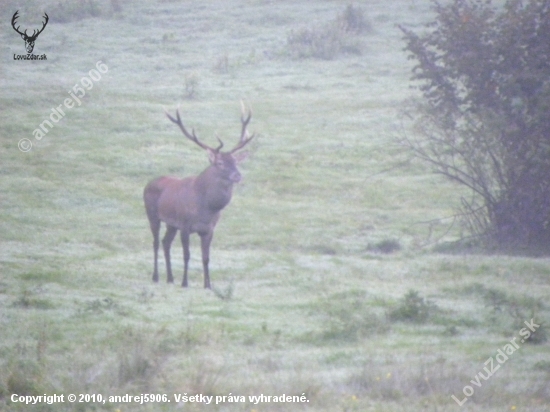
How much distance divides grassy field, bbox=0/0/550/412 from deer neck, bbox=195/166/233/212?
4.36 feet

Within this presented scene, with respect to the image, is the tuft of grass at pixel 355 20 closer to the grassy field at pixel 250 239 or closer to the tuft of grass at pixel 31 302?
the grassy field at pixel 250 239

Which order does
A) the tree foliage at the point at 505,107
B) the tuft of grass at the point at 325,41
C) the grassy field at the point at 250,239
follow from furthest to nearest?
the tuft of grass at the point at 325,41, the tree foliage at the point at 505,107, the grassy field at the point at 250,239

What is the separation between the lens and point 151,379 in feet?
28.9

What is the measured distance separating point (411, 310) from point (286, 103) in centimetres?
2038

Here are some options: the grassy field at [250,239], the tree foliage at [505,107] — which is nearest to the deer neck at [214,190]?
the grassy field at [250,239]

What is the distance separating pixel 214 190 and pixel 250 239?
523 cm

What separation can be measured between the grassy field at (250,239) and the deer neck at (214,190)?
1.33 metres

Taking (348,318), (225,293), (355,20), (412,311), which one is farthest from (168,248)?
(355,20)

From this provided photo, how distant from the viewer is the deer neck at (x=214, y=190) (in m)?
15.2

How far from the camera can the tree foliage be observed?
59.8 feet

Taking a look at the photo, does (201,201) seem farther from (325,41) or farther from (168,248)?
(325,41)

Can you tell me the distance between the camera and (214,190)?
15250mm

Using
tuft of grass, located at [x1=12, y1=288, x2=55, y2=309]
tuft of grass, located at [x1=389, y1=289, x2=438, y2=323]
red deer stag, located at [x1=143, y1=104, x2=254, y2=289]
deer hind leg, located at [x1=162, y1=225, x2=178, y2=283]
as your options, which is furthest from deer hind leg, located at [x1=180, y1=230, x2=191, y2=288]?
tuft of grass, located at [x1=389, y1=289, x2=438, y2=323]

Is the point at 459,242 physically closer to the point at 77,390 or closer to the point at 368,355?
the point at 368,355
